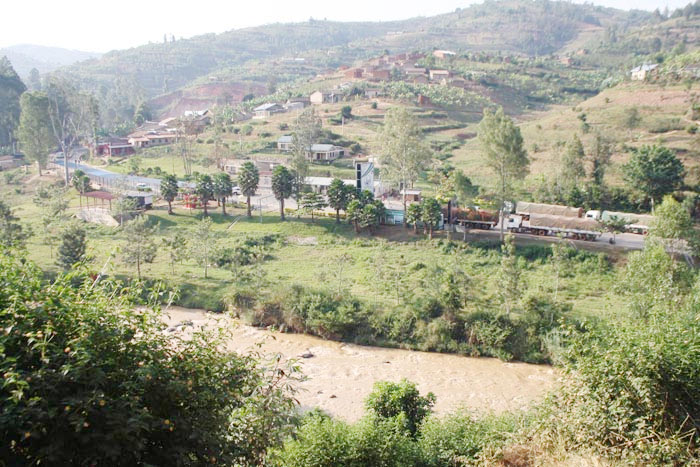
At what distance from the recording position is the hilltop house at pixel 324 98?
73.0 m

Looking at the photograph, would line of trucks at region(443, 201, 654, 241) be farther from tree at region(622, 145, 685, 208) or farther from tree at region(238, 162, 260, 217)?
tree at region(238, 162, 260, 217)

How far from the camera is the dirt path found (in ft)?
55.5

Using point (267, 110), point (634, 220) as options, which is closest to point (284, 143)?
point (267, 110)

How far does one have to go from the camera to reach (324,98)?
7375 centimetres

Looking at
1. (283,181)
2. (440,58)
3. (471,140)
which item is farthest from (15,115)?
(440,58)

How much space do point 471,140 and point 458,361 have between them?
37417mm

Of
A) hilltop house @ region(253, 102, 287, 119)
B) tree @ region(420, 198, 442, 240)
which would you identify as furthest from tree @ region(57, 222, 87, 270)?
hilltop house @ region(253, 102, 287, 119)

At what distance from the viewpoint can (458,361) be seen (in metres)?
19.9

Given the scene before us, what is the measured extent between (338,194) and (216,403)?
2511cm

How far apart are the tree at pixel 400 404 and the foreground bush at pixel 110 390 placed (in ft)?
22.4

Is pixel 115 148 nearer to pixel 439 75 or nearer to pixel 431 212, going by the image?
pixel 431 212

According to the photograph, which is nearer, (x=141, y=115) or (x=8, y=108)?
(x=8, y=108)

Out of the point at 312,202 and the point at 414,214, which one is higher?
the point at 312,202

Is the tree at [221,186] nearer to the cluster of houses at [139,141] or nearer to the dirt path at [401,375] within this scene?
the dirt path at [401,375]
